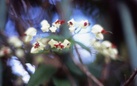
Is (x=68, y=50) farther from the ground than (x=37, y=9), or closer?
closer

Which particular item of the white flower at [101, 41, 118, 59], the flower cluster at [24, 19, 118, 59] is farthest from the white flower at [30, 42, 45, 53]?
the white flower at [101, 41, 118, 59]

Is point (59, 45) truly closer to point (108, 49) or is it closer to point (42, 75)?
point (42, 75)

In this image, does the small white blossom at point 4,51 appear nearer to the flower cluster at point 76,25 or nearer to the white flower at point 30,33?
the white flower at point 30,33

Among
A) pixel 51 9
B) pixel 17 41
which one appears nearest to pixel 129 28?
pixel 51 9

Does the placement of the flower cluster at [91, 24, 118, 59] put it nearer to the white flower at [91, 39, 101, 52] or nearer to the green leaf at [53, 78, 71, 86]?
the white flower at [91, 39, 101, 52]

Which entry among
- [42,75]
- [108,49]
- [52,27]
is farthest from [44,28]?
[108,49]

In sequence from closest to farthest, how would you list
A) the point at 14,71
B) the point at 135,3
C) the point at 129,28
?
the point at 14,71 < the point at 129,28 < the point at 135,3

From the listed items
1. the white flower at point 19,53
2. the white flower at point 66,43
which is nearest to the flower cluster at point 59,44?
the white flower at point 66,43

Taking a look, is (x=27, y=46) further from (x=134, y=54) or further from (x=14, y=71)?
(x=134, y=54)
